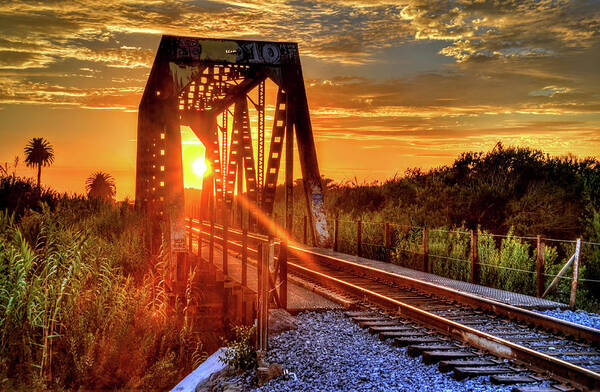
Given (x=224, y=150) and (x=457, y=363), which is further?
(x=224, y=150)

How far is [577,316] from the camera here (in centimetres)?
989

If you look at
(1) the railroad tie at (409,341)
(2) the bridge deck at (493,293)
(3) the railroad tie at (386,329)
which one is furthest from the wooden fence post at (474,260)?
(1) the railroad tie at (409,341)

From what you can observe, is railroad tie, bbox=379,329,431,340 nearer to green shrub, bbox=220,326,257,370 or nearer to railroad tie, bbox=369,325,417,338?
railroad tie, bbox=369,325,417,338

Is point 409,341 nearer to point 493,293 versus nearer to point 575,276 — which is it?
point 493,293

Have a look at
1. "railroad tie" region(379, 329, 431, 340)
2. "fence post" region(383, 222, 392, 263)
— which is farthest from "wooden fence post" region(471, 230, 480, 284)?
"railroad tie" region(379, 329, 431, 340)

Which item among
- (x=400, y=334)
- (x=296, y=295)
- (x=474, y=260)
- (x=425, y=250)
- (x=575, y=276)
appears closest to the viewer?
(x=400, y=334)

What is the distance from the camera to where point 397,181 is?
88.0ft

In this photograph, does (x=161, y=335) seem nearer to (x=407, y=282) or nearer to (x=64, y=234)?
(x=64, y=234)

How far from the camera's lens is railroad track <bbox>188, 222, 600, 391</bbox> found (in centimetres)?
665

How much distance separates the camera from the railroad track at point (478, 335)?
6.65 meters

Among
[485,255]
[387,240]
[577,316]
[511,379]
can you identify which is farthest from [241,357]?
[387,240]

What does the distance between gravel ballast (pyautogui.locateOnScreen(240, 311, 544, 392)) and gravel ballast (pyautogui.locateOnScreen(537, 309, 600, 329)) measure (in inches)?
132

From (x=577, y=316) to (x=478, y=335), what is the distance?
2985 mm

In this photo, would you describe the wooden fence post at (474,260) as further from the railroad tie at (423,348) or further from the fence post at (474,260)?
the railroad tie at (423,348)
